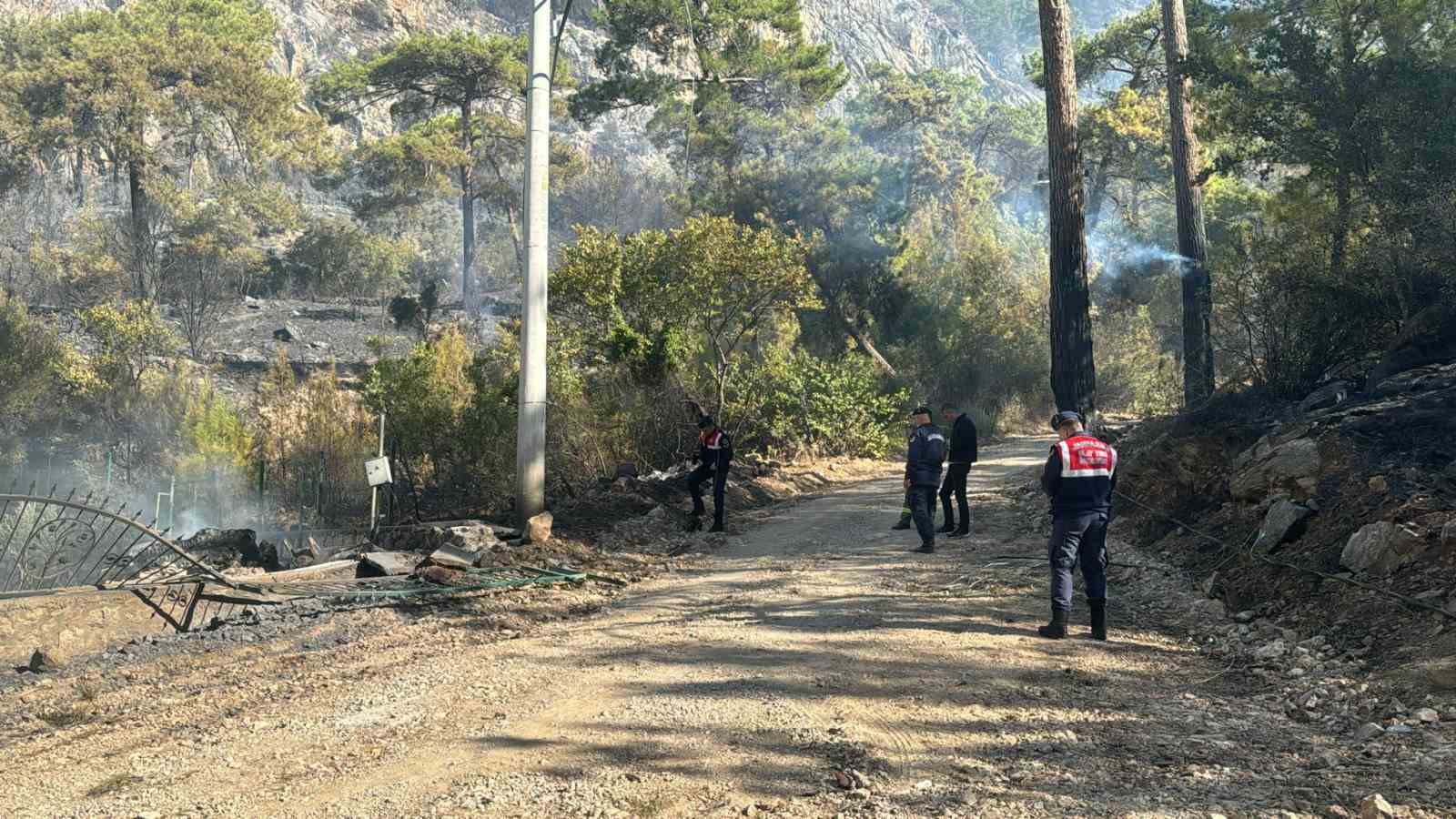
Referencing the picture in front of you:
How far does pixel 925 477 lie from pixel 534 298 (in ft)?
15.6

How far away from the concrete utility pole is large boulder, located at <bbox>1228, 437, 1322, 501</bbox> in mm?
7116

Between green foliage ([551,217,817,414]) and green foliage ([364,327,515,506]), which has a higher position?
green foliage ([551,217,817,414])

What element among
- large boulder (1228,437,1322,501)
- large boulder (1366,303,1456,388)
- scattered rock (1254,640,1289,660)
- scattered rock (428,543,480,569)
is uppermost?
large boulder (1366,303,1456,388)

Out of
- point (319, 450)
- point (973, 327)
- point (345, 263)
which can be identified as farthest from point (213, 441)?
point (345, 263)

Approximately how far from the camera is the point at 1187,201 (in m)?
19.0

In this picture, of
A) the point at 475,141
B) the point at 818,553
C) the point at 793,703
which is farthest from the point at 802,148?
the point at 793,703

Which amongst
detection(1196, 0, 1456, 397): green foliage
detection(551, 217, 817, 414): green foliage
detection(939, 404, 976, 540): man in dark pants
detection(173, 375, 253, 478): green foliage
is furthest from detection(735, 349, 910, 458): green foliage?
detection(173, 375, 253, 478): green foliage

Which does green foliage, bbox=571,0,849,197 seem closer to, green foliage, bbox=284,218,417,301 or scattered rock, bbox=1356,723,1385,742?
green foliage, bbox=284,218,417,301

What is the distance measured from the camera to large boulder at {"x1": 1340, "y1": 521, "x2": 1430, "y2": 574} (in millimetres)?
6895

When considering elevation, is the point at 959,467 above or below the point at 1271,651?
above

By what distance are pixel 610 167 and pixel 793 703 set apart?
73.7 m

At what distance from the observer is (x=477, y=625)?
333 inches

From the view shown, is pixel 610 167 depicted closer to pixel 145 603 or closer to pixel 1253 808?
pixel 145 603

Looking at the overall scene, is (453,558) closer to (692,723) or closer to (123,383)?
(692,723)
